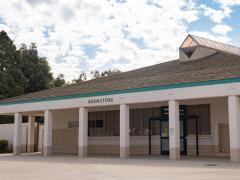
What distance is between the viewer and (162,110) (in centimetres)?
2475

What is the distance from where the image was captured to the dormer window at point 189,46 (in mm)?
28359

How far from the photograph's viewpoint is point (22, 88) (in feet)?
164

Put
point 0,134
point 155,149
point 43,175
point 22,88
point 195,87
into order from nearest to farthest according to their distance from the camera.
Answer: point 43,175
point 195,87
point 155,149
point 0,134
point 22,88

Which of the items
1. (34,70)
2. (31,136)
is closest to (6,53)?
(34,70)

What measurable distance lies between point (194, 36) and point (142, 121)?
7652 millimetres

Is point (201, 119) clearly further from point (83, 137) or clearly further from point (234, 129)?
point (83, 137)

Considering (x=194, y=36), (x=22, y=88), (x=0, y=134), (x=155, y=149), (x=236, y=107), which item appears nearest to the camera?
(x=236, y=107)

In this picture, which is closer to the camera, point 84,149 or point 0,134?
point 84,149

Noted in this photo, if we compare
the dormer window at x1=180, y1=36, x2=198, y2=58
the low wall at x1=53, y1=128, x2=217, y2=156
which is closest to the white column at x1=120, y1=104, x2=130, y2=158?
the low wall at x1=53, y1=128, x2=217, y2=156

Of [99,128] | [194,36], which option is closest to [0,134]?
[99,128]

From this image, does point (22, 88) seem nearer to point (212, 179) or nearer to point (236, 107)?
point (236, 107)

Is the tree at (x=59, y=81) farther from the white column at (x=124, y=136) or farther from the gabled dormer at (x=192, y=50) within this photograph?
the white column at (x=124, y=136)

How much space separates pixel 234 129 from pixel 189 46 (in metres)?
12.1

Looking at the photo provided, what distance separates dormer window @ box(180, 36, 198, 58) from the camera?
28359 mm
